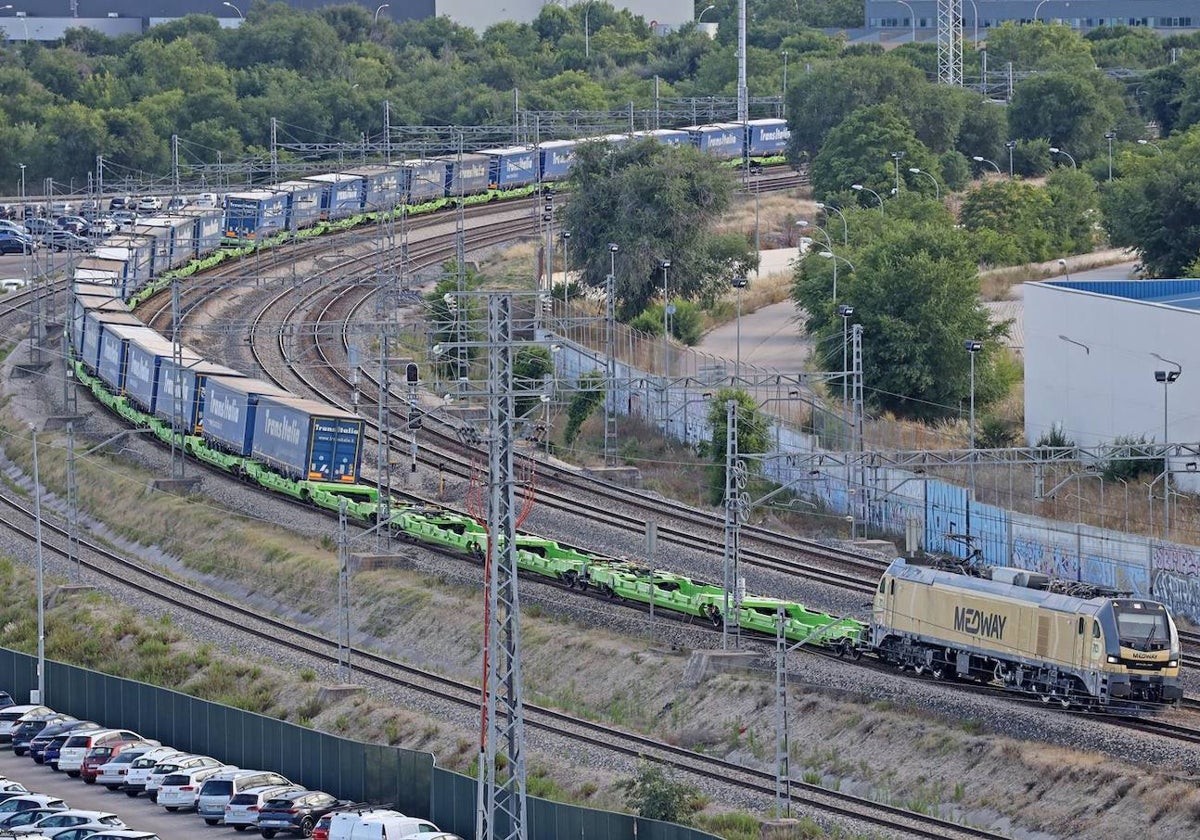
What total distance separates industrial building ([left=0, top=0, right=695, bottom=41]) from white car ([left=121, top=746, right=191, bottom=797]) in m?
131

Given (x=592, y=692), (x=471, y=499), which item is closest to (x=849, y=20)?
(x=471, y=499)

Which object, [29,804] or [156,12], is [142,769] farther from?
[156,12]

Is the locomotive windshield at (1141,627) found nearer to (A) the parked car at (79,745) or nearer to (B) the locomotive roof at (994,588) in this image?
(B) the locomotive roof at (994,588)

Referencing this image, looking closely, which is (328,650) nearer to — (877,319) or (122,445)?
(122,445)

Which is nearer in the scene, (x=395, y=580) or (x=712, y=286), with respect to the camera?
(x=395, y=580)

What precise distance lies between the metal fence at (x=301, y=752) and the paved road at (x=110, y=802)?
206cm

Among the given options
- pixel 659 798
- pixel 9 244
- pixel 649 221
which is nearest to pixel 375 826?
pixel 659 798

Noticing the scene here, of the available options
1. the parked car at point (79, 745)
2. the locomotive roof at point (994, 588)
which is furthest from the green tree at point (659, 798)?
the parked car at point (79, 745)

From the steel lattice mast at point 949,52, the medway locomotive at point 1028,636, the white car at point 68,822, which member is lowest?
the white car at point 68,822

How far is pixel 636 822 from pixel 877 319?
4299cm

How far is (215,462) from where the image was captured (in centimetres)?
6850

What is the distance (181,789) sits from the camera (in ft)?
135

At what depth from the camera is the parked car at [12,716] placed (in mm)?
47688

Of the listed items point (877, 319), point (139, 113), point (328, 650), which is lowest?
point (328, 650)
